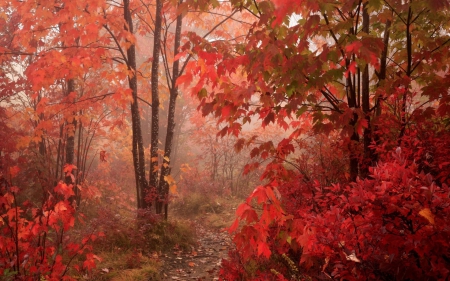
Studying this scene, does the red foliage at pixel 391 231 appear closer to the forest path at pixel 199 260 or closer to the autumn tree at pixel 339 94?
the autumn tree at pixel 339 94

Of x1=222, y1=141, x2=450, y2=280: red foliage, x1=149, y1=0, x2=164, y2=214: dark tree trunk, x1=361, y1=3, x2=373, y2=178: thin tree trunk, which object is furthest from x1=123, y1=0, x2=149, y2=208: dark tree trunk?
x1=222, y1=141, x2=450, y2=280: red foliage

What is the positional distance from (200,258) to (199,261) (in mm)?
200

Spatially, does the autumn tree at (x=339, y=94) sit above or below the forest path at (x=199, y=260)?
above

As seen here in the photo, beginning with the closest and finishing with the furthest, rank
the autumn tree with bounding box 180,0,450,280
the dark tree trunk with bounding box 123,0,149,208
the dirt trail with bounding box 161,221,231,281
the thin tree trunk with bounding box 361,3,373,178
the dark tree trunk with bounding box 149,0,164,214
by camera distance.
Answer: the autumn tree with bounding box 180,0,450,280 < the thin tree trunk with bounding box 361,3,373,178 < the dirt trail with bounding box 161,221,231,281 < the dark tree trunk with bounding box 149,0,164,214 < the dark tree trunk with bounding box 123,0,149,208

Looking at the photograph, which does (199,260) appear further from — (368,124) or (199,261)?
(368,124)

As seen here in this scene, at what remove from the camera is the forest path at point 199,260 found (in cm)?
598

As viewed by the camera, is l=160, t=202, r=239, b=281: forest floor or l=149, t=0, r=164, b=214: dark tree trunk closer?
→ l=160, t=202, r=239, b=281: forest floor

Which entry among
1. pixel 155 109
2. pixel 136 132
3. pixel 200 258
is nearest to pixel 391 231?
pixel 200 258

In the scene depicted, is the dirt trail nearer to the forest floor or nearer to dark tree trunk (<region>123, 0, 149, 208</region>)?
the forest floor

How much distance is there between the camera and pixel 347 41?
11.2ft

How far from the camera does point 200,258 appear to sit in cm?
703

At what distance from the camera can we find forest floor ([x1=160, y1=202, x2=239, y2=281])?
19.6 feet

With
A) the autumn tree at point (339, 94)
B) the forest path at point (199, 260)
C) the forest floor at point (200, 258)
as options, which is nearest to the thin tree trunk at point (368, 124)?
the autumn tree at point (339, 94)

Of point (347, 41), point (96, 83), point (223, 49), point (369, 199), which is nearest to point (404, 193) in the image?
point (369, 199)
